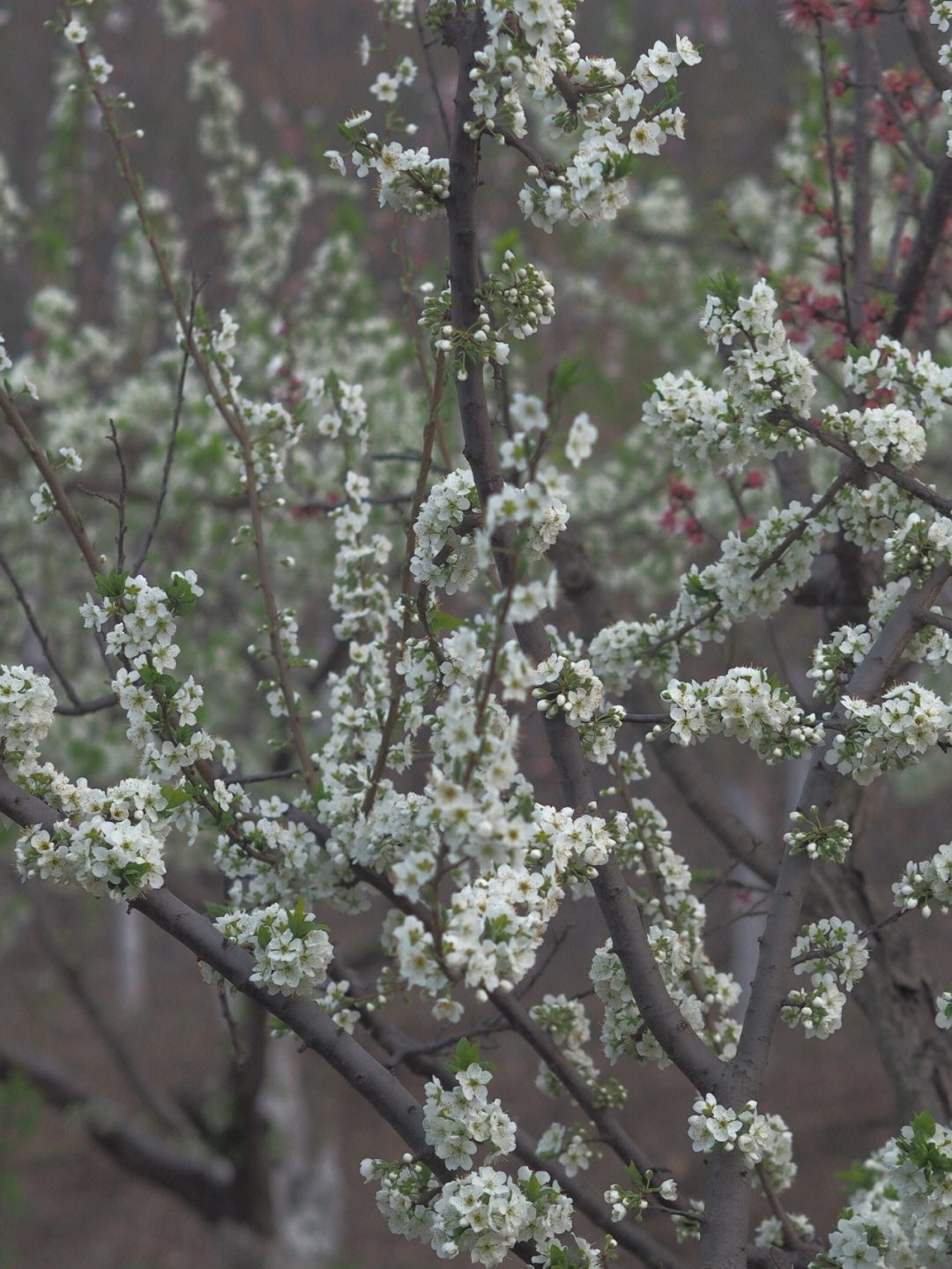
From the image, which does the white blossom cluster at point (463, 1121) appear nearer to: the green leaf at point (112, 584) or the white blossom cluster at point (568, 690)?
the white blossom cluster at point (568, 690)

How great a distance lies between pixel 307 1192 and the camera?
280 inches

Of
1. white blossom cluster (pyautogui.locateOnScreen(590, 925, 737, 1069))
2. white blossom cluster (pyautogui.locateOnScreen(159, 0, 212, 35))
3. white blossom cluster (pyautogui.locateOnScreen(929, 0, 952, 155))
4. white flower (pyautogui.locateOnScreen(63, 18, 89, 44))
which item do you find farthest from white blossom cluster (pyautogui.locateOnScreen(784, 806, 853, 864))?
white blossom cluster (pyautogui.locateOnScreen(159, 0, 212, 35))

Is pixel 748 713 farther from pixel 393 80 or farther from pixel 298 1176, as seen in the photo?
pixel 298 1176

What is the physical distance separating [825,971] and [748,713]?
0.49m

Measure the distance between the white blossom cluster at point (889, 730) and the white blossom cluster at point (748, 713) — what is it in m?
0.06

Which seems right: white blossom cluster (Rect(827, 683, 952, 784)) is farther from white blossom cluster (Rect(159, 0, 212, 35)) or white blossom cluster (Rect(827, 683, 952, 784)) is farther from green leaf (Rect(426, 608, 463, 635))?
white blossom cluster (Rect(159, 0, 212, 35))

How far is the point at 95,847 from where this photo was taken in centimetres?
196

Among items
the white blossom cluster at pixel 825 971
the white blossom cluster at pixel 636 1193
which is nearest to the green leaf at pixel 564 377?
the white blossom cluster at pixel 825 971

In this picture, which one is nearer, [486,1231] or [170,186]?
[486,1231]

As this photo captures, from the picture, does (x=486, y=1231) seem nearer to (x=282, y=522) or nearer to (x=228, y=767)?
(x=228, y=767)

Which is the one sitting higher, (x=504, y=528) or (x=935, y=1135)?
(x=504, y=528)

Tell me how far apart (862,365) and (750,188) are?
6.22 metres

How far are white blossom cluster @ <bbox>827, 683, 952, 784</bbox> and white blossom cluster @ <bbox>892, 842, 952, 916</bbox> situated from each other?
170 millimetres

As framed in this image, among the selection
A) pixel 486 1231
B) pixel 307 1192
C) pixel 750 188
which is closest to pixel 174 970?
pixel 307 1192
